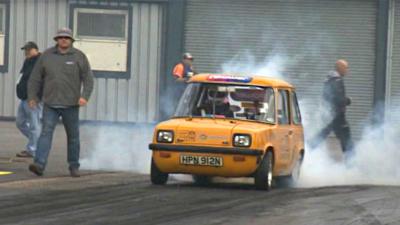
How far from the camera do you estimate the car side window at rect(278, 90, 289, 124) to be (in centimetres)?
1300

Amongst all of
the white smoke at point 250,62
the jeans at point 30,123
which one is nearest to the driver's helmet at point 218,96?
the jeans at point 30,123

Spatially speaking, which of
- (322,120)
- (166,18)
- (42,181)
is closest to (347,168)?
(322,120)

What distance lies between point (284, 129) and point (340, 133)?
4.19 metres

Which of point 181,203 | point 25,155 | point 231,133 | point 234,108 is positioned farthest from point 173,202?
point 25,155

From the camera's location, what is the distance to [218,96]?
1293 cm

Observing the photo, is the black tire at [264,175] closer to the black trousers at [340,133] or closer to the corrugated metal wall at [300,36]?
the black trousers at [340,133]

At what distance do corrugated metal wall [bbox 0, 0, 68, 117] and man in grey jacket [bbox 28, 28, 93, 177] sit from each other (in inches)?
453

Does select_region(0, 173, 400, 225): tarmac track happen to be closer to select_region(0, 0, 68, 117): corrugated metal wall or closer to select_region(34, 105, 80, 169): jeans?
select_region(34, 105, 80, 169): jeans

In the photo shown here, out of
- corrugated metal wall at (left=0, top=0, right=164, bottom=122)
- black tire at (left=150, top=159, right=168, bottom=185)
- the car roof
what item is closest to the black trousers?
the car roof

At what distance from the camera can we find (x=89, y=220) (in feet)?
29.8

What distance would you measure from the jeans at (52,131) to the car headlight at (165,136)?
145 centimetres

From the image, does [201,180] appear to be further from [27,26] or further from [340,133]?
[27,26]

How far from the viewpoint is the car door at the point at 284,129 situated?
12734 millimetres

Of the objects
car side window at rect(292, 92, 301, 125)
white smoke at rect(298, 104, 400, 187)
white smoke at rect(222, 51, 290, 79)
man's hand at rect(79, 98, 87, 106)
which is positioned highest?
white smoke at rect(222, 51, 290, 79)
